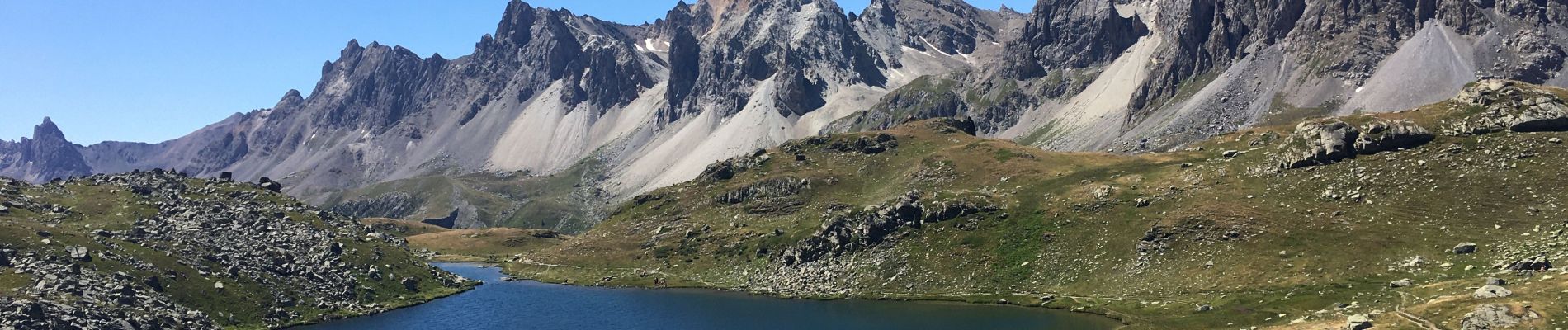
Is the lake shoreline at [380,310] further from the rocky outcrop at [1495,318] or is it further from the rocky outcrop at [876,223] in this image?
the rocky outcrop at [1495,318]

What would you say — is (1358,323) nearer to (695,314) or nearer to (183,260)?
(695,314)

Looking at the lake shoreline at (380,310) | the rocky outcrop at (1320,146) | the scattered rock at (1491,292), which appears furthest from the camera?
the rocky outcrop at (1320,146)

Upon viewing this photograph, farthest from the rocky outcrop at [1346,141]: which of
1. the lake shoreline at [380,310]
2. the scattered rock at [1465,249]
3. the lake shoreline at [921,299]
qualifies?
the lake shoreline at [380,310]

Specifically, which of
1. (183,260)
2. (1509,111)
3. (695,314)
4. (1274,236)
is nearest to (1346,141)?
(1509,111)

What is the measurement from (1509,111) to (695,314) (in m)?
122

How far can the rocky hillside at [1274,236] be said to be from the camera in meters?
111

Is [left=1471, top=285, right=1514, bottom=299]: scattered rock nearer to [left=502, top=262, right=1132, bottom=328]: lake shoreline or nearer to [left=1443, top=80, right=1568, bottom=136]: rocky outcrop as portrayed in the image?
[left=502, top=262, right=1132, bottom=328]: lake shoreline

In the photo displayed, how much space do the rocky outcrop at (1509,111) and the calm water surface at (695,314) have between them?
7224 centimetres

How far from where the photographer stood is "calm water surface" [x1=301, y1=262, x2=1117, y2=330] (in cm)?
13088

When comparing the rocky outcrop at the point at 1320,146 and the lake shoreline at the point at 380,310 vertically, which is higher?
the rocky outcrop at the point at 1320,146

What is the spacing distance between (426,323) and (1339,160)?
133814mm

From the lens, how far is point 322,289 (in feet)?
496

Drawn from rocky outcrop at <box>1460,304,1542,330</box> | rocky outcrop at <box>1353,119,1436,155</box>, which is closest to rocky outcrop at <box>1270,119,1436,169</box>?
rocky outcrop at <box>1353,119,1436,155</box>

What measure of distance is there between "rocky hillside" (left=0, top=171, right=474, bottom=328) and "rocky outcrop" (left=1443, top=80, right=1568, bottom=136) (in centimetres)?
16170
